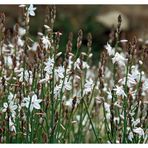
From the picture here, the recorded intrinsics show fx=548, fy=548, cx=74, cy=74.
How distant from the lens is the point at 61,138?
3.35m

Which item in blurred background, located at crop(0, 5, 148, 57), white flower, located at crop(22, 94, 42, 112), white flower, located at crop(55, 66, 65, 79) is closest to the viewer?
white flower, located at crop(22, 94, 42, 112)

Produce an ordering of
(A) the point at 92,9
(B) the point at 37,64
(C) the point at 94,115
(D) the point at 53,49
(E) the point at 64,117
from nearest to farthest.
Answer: (B) the point at 37,64, (D) the point at 53,49, (E) the point at 64,117, (C) the point at 94,115, (A) the point at 92,9

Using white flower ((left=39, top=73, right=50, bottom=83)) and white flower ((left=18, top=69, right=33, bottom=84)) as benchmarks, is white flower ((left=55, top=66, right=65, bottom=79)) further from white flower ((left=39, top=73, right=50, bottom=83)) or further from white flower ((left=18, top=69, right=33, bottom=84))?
white flower ((left=18, top=69, right=33, bottom=84))

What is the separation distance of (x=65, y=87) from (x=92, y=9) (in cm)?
743

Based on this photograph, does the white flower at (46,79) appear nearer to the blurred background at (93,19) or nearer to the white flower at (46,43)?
the white flower at (46,43)

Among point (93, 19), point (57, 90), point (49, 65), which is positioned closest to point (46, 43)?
point (49, 65)

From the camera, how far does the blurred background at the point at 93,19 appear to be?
32.1ft

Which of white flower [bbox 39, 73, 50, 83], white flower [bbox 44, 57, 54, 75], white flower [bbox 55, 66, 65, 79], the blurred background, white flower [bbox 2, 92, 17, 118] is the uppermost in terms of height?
the blurred background

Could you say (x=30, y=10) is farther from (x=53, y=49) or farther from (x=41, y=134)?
(x=41, y=134)

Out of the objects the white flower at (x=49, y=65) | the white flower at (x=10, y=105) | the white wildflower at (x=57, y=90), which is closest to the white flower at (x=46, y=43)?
the white flower at (x=49, y=65)

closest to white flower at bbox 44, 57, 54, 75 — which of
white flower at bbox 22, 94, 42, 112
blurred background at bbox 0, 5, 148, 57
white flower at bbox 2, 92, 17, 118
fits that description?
white flower at bbox 22, 94, 42, 112

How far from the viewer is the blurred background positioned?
9789 mm

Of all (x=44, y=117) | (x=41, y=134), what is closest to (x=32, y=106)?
(x=44, y=117)

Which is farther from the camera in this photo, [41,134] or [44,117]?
[41,134]
